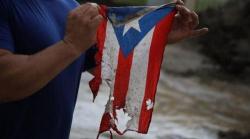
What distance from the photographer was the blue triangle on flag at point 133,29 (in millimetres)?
2938

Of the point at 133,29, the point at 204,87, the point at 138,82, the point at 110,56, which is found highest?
the point at 133,29

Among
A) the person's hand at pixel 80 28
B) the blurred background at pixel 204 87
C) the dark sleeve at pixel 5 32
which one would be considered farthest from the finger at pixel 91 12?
the blurred background at pixel 204 87

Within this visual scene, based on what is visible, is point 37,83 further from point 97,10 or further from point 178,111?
point 178,111

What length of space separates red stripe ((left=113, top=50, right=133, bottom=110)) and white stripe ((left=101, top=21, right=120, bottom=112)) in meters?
0.02

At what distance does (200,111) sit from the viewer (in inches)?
368

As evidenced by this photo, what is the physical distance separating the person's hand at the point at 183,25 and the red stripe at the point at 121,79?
243 mm

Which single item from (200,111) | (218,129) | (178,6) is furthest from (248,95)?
(178,6)

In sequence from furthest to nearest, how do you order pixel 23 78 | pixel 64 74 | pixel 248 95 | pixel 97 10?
pixel 248 95 → pixel 64 74 → pixel 97 10 → pixel 23 78

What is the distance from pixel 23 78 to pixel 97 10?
1.35 feet

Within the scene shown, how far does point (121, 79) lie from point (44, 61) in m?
0.75

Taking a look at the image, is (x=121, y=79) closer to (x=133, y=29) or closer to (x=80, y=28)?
(x=133, y=29)

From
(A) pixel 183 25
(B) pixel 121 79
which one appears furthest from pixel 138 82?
(A) pixel 183 25

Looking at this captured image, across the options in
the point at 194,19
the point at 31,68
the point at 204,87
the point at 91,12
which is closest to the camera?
the point at 31,68

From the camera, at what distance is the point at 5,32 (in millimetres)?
2350
